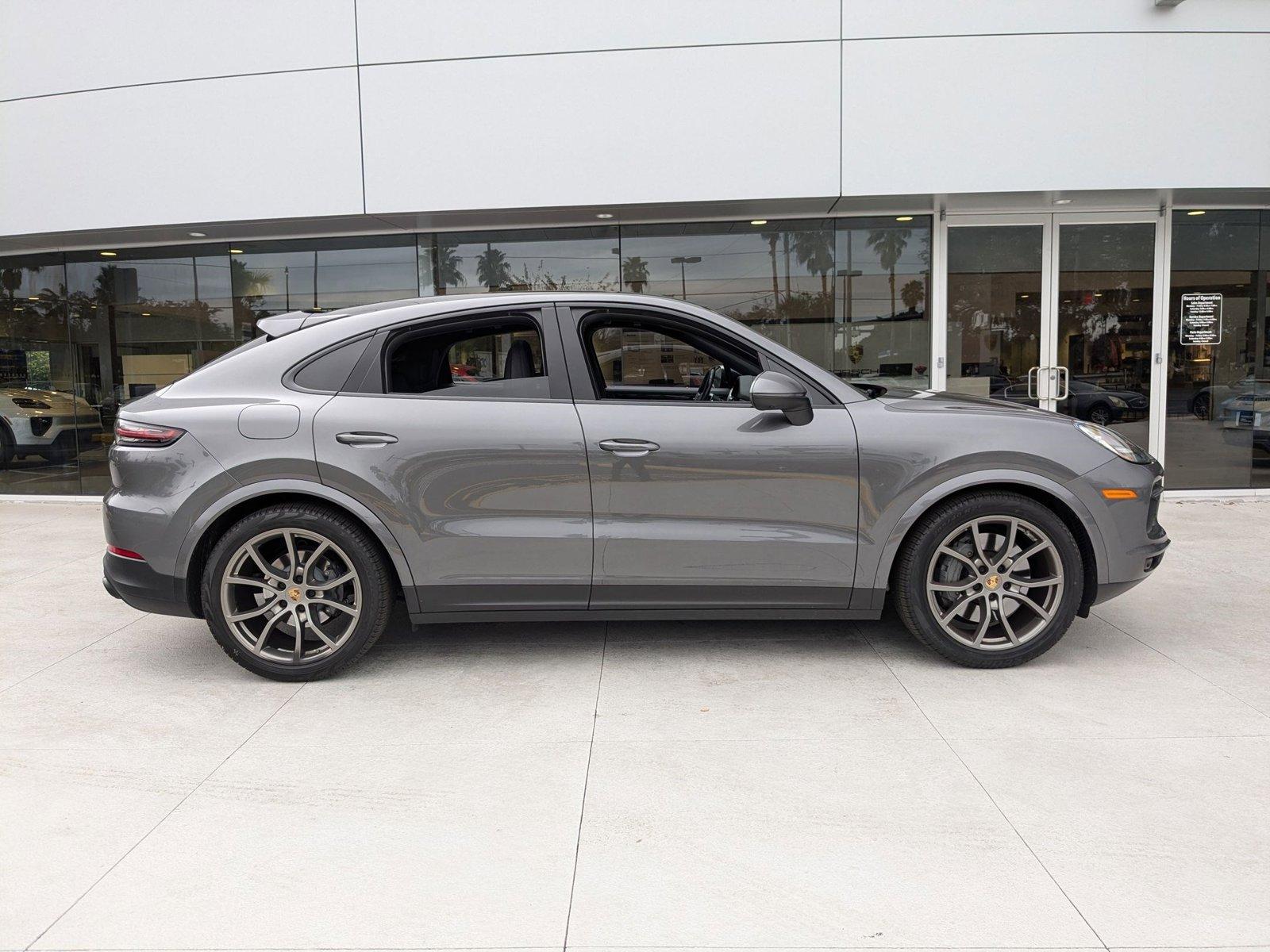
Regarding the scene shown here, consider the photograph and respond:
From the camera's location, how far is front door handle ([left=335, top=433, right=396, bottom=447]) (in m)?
4.04

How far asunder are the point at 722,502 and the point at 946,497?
3.39ft

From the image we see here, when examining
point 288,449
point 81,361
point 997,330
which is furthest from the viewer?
point 81,361

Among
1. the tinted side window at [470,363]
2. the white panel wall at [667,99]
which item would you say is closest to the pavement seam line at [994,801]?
the tinted side window at [470,363]

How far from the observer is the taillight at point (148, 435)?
13.3 ft

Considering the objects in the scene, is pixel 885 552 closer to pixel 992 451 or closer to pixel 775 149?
pixel 992 451

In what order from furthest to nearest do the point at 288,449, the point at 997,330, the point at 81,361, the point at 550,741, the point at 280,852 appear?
the point at 81,361
the point at 997,330
the point at 288,449
the point at 550,741
the point at 280,852

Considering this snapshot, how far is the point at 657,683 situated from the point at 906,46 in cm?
613

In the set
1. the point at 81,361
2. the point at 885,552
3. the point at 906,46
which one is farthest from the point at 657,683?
the point at 81,361

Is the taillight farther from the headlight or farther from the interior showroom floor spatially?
the headlight

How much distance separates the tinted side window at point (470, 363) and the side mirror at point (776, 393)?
96cm

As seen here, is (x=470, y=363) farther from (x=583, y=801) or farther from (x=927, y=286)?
(x=927, y=286)

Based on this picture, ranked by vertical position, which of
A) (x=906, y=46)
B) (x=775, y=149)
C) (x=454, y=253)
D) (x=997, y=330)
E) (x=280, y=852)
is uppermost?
(x=906, y=46)

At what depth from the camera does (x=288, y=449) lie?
159 inches

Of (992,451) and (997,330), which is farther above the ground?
(997,330)
